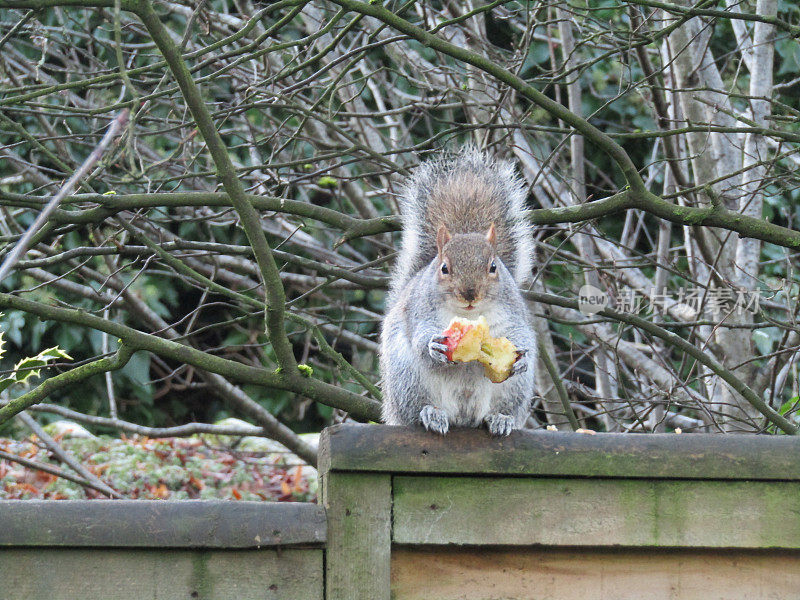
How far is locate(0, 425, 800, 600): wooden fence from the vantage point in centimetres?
143

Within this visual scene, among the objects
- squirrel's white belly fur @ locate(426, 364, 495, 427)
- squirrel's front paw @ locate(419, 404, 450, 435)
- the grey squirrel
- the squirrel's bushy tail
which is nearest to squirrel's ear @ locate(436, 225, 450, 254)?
the grey squirrel

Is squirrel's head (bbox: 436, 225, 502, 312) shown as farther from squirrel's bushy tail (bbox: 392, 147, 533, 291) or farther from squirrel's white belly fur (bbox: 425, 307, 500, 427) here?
squirrel's bushy tail (bbox: 392, 147, 533, 291)

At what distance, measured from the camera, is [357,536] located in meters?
1.49

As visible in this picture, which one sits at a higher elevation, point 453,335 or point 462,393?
point 453,335

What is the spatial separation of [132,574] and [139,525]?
0.26ft

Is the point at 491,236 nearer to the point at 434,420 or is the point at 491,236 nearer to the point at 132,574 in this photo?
the point at 434,420

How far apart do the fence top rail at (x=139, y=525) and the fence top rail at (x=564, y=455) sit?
6.0 inches

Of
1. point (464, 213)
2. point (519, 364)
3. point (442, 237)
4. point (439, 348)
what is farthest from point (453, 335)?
point (464, 213)

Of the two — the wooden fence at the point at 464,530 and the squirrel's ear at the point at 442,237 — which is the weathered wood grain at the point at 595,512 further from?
the squirrel's ear at the point at 442,237

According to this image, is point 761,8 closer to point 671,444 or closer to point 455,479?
point 671,444

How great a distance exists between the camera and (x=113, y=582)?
144cm

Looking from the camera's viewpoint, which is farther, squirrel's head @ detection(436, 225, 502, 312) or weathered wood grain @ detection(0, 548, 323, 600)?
squirrel's head @ detection(436, 225, 502, 312)

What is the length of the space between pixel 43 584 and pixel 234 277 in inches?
93.3

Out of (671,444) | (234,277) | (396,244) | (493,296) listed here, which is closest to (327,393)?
(493,296)
